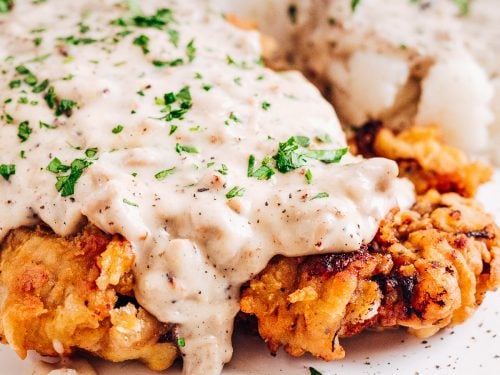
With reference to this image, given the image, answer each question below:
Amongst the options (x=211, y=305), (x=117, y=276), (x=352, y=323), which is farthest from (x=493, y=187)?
(x=117, y=276)

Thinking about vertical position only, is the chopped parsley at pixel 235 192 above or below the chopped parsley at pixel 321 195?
below

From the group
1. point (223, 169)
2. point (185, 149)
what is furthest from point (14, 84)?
point (223, 169)

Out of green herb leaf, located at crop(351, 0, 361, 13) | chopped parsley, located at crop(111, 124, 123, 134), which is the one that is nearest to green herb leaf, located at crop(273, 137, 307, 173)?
chopped parsley, located at crop(111, 124, 123, 134)

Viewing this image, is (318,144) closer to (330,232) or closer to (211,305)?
(330,232)

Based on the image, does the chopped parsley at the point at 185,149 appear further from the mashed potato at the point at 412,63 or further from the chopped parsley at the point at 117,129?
the mashed potato at the point at 412,63

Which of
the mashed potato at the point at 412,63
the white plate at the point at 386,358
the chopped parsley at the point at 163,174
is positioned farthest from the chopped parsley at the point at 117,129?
the mashed potato at the point at 412,63

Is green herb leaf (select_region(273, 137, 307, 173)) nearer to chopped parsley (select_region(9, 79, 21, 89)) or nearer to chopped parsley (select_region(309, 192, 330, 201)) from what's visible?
chopped parsley (select_region(309, 192, 330, 201))
